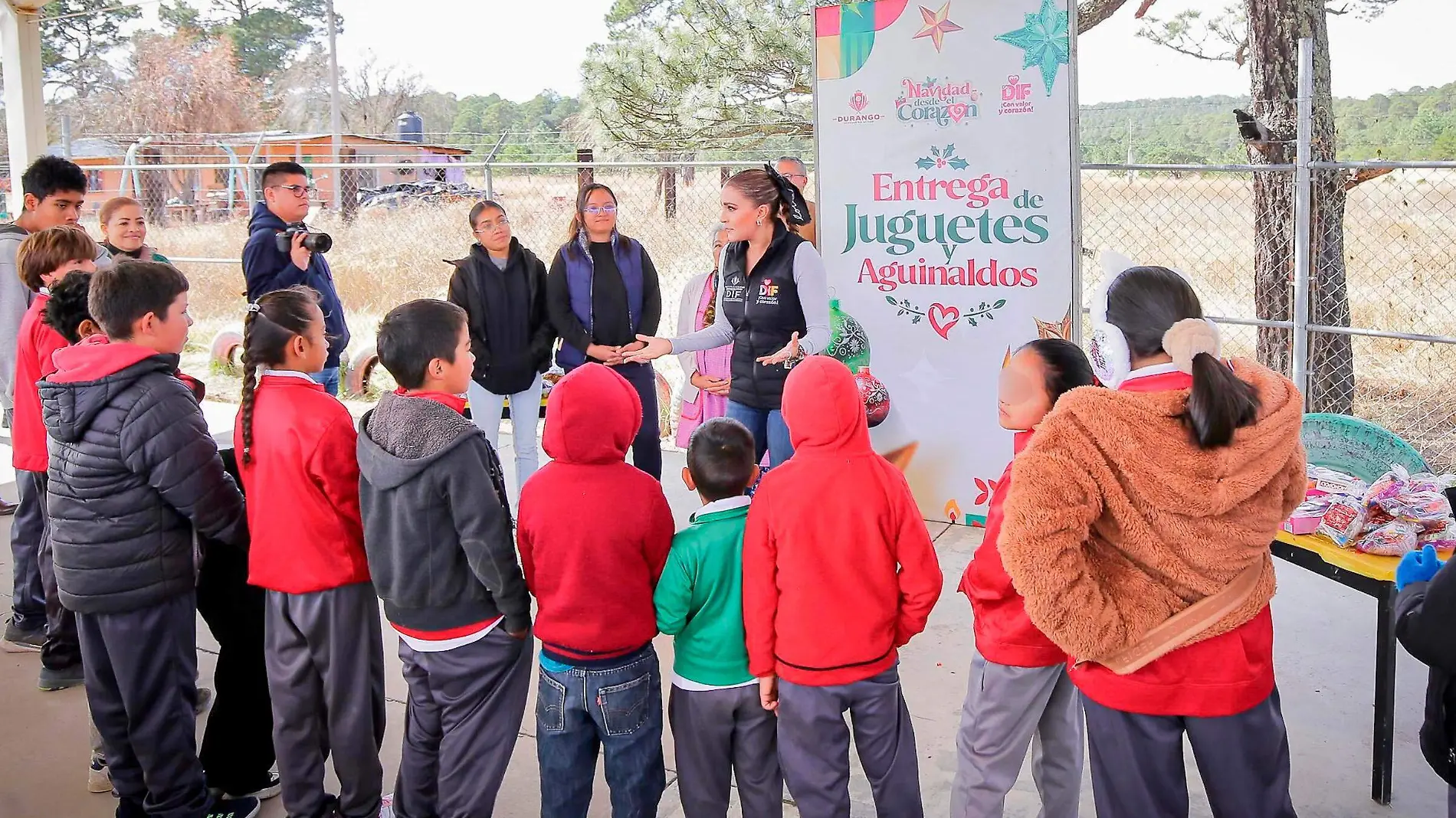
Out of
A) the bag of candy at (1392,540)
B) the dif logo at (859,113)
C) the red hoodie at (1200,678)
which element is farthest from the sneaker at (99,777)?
the dif logo at (859,113)

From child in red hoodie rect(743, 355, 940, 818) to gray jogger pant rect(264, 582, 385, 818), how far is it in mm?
1002

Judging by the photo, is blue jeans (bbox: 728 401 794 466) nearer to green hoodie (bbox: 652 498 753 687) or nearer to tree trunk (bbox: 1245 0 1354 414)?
green hoodie (bbox: 652 498 753 687)

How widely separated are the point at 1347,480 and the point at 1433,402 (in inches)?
225

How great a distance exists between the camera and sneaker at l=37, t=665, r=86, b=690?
144 inches

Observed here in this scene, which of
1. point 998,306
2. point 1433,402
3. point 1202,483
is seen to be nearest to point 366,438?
point 1202,483

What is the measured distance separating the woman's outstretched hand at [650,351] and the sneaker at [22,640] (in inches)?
92.9

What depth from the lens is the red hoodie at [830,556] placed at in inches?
90.8

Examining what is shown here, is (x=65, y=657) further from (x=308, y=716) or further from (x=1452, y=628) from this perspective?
(x=1452, y=628)

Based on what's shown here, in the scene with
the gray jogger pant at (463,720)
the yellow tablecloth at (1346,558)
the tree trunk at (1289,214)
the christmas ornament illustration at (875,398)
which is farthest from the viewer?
the tree trunk at (1289,214)

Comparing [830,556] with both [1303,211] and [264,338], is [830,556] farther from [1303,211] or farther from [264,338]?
[1303,211]

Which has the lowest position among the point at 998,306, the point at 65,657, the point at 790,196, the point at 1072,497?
the point at 65,657

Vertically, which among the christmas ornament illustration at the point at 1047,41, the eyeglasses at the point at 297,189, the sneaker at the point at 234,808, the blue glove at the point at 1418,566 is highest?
the christmas ornament illustration at the point at 1047,41

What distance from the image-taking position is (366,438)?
2.53 m

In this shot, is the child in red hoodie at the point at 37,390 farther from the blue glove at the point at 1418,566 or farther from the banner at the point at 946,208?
the blue glove at the point at 1418,566
